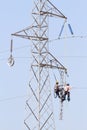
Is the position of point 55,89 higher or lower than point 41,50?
lower

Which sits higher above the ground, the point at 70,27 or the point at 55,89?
the point at 70,27

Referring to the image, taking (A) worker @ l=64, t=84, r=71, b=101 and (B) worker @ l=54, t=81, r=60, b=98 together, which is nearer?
(A) worker @ l=64, t=84, r=71, b=101

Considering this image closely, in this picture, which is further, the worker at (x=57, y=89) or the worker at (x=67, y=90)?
the worker at (x=57, y=89)

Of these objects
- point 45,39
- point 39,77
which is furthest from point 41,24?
point 39,77

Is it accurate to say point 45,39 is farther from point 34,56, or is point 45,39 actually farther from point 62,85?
point 62,85

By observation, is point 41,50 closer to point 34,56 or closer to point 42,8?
point 34,56

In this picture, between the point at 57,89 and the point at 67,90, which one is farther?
the point at 57,89

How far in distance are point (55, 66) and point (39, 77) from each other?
1.64m

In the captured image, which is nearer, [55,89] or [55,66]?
[55,89]

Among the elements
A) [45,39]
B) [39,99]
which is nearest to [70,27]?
[45,39]

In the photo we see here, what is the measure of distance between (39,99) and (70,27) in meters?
4.90

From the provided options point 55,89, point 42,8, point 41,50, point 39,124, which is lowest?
point 39,124

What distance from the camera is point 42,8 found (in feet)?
120

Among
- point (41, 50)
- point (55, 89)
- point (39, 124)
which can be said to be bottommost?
point (39, 124)
